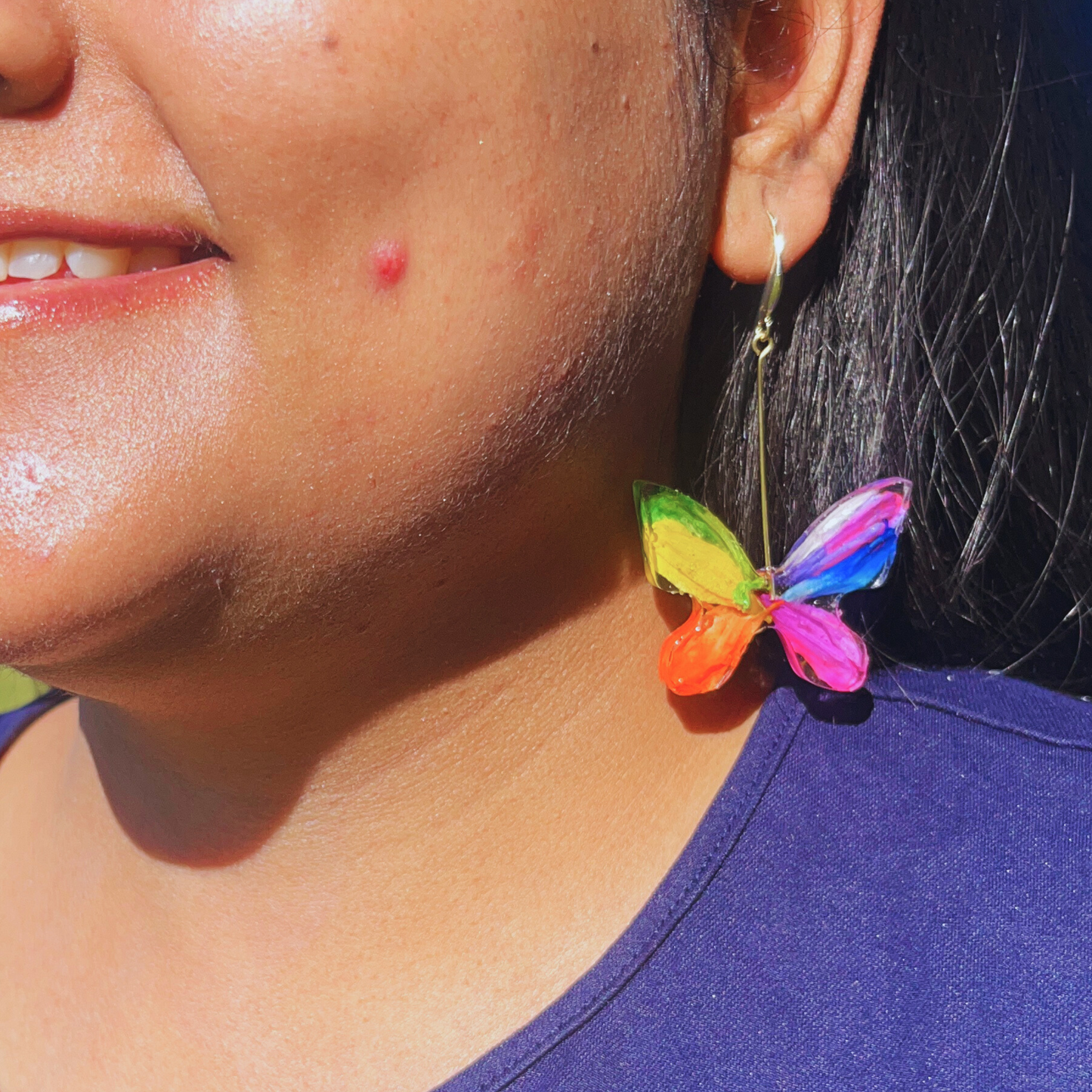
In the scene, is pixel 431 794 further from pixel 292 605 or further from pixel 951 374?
pixel 951 374

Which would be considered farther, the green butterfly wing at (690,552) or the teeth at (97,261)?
the green butterfly wing at (690,552)

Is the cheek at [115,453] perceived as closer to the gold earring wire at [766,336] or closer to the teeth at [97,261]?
the teeth at [97,261]

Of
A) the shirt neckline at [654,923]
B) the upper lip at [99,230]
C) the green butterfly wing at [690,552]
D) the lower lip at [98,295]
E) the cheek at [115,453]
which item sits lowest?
the shirt neckline at [654,923]

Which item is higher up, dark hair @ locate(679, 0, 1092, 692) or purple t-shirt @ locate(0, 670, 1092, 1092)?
dark hair @ locate(679, 0, 1092, 692)

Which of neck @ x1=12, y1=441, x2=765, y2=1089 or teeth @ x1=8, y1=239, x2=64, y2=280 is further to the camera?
neck @ x1=12, y1=441, x2=765, y2=1089

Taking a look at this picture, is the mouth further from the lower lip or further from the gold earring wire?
the gold earring wire

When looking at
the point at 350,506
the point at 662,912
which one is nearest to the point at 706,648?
the point at 662,912

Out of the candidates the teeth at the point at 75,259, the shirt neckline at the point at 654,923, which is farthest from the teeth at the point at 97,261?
the shirt neckline at the point at 654,923

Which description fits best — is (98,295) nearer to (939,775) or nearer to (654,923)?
(654,923)

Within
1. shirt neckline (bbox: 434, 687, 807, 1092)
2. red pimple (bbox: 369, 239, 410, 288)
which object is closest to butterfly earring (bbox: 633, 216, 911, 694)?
shirt neckline (bbox: 434, 687, 807, 1092)
